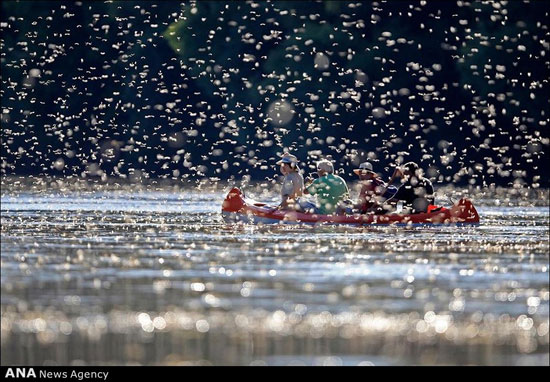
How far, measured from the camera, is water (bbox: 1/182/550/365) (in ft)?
42.9

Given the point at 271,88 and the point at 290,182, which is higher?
the point at 271,88

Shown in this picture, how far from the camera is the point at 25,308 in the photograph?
1538cm

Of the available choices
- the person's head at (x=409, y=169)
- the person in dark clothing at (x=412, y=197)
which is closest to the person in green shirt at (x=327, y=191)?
the person in dark clothing at (x=412, y=197)

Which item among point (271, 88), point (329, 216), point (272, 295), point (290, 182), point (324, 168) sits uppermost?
point (271, 88)

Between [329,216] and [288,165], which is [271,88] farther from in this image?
[329,216]

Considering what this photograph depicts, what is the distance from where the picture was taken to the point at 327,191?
30016mm

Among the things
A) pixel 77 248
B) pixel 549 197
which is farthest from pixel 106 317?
pixel 549 197

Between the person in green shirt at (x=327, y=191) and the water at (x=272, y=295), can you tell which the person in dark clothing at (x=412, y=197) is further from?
the water at (x=272, y=295)

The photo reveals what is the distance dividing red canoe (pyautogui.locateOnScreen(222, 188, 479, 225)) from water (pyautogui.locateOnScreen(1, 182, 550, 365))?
0.93 ft

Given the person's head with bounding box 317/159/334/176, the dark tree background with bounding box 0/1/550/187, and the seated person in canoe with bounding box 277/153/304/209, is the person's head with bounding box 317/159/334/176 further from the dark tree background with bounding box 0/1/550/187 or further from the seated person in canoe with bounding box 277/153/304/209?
the dark tree background with bounding box 0/1/550/187

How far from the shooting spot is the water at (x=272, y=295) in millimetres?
13086

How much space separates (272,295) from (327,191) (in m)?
13.4
